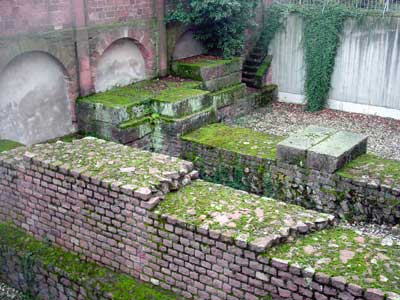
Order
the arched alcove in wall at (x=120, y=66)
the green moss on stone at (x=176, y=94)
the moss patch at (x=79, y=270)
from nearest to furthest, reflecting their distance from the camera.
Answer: the moss patch at (x=79, y=270) → the green moss on stone at (x=176, y=94) → the arched alcove in wall at (x=120, y=66)

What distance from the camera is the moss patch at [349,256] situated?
426cm

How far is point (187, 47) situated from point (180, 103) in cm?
360

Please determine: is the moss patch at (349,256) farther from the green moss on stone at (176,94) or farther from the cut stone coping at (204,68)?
the cut stone coping at (204,68)

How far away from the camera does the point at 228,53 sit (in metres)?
13.5

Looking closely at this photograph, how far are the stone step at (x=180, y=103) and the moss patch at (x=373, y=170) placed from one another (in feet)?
12.4

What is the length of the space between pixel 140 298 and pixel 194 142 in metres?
4.88

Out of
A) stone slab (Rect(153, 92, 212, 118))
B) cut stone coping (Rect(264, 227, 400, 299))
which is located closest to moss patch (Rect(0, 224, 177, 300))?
cut stone coping (Rect(264, 227, 400, 299))

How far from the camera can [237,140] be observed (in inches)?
385

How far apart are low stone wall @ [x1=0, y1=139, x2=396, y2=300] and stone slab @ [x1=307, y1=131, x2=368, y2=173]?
2.83 m

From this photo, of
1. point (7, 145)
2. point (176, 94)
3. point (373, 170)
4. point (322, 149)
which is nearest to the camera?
point (373, 170)

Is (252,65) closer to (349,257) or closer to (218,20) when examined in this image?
(218,20)


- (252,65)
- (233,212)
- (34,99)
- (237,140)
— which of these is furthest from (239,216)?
(252,65)

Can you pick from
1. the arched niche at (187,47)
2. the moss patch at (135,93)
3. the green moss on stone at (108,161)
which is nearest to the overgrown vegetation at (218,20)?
the arched niche at (187,47)

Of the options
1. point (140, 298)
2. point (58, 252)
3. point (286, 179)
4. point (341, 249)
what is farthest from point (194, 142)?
point (341, 249)
